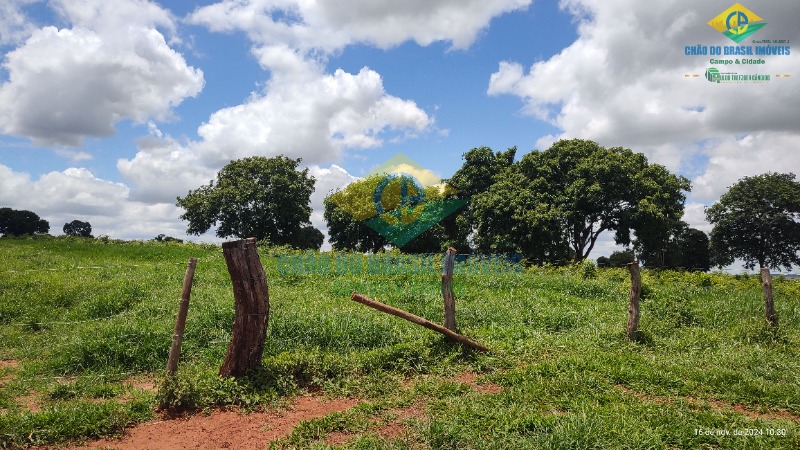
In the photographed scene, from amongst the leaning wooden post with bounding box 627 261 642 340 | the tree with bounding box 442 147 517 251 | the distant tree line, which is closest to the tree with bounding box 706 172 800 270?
the distant tree line

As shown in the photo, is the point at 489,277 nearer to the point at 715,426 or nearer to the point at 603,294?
the point at 603,294

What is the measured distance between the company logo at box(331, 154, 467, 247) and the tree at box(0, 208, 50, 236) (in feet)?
91.4

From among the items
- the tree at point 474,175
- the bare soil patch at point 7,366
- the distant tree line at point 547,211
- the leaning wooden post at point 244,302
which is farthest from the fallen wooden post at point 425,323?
the tree at point 474,175

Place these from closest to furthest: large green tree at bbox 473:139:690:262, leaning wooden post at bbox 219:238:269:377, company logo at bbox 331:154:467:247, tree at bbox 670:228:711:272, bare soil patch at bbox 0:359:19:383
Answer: leaning wooden post at bbox 219:238:269:377, bare soil patch at bbox 0:359:19:383, large green tree at bbox 473:139:690:262, company logo at bbox 331:154:467:247, tree at bbox 670:228:711:272

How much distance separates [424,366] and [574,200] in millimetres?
22216

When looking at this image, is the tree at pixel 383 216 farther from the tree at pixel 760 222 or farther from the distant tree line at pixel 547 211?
the tree at pixel 760 222

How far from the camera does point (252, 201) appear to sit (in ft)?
120

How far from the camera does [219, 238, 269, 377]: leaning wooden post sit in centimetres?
620

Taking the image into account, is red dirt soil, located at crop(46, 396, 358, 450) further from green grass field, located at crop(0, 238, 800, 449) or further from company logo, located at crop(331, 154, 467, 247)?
company logo, located at crop(331, 154, 467, 247)

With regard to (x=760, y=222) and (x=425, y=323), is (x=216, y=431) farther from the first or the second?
(x=760, y=222)

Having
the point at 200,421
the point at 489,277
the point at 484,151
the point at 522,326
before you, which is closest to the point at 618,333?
the point at 522,326

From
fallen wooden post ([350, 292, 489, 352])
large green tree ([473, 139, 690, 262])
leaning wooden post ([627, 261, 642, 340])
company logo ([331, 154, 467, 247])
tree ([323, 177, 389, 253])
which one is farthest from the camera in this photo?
tree ([323, 177, 389, 253])

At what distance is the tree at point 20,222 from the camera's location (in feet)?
131

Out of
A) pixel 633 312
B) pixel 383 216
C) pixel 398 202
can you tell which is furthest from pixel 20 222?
pixel 633 312
